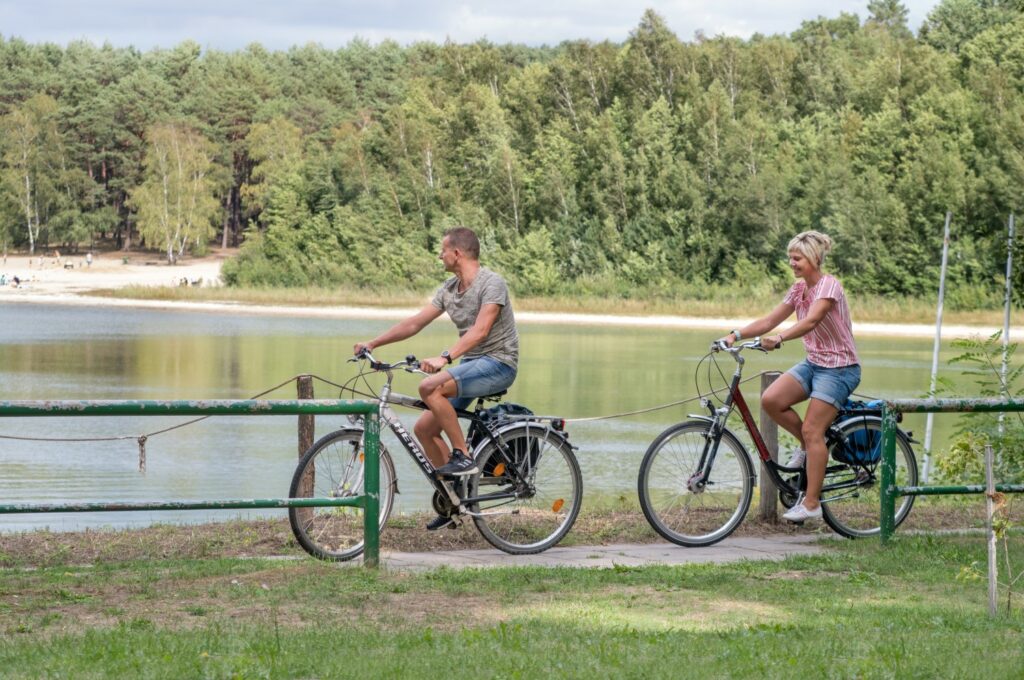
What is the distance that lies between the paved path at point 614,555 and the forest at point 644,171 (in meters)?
40.7

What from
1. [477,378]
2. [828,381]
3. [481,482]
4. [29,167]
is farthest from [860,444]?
[29,167]

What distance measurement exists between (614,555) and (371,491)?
1.55 metres

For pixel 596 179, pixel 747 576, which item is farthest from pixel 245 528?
pixel 596 179

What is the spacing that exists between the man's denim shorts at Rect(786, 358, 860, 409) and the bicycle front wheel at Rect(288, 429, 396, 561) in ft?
7.99

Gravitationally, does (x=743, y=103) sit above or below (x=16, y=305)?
above

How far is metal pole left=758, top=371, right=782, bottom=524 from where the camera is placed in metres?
9.63

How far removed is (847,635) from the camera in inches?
A: 230

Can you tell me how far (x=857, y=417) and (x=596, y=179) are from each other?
63422 mm

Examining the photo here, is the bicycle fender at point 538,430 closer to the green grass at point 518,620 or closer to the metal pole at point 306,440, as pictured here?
the metal pole at point 306,440

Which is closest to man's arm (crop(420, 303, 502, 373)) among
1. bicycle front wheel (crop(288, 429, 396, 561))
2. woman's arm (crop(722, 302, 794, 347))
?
bicycle front wheel (crop(288, 429, 396, 561))

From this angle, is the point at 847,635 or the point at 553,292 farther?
the point at 553,292

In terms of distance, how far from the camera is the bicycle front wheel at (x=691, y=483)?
8875 millimetres

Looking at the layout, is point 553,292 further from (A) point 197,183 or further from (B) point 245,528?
(B) point 245,528

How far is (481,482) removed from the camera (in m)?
8.77
